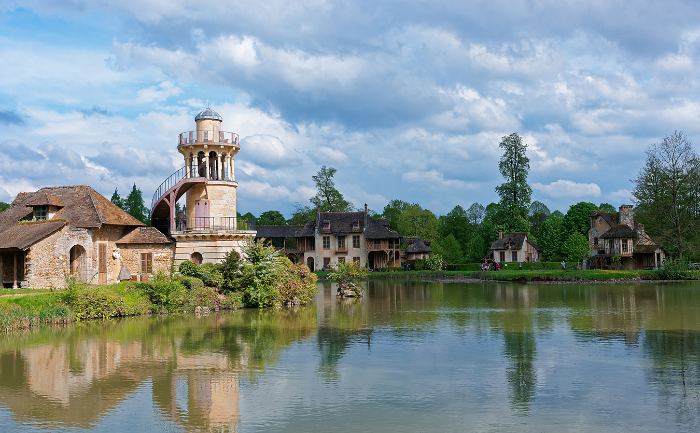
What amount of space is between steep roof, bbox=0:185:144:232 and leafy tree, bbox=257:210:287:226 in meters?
63.0

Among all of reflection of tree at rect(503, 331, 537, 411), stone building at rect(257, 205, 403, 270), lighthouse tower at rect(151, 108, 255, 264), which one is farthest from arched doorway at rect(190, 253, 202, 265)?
stone building at rect(257, 205, 403, 270)

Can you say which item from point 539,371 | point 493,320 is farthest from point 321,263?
point 539,371

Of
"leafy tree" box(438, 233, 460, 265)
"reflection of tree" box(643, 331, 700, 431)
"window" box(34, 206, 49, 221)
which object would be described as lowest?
"reflection of tree" box(643, 331, 700, 431)

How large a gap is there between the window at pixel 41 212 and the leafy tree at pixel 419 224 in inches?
2200

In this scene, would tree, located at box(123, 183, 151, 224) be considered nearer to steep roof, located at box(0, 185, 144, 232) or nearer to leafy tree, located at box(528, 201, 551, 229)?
steep roof, located at box(0, 185, 144, 232)

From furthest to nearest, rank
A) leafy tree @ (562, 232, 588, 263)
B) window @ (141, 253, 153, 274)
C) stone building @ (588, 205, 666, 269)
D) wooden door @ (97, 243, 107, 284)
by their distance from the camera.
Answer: stone building @ (588, 205, 666, 269)
leafy tree @ (562, 232, 588, 263)
window @ (141, 253, 153, 274)
wooden door @ (97, 243, 107, 284)

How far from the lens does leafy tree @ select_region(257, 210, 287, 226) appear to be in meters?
99.7

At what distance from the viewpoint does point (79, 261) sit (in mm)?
32625

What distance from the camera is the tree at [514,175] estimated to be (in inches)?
2611

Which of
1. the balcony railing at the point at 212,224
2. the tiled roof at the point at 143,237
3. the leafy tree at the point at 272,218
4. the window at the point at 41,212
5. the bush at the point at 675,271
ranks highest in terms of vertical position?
the leafy tree at the point at 272,218

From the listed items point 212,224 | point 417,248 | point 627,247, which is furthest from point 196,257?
point 627,247

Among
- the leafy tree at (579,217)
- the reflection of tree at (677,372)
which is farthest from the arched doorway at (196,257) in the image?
the leafy tree at (579,217)

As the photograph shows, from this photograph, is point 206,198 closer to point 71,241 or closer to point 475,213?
point 71,241

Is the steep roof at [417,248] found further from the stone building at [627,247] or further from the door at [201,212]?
the door at [201,212]
